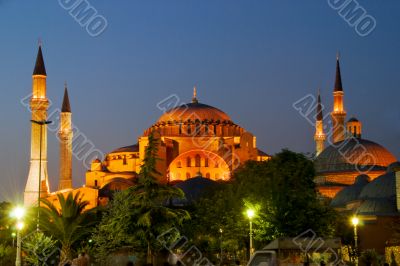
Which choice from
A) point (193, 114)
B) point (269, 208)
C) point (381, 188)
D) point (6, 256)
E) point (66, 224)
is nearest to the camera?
point (66, 224)

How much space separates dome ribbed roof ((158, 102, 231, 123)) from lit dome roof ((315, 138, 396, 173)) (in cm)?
1419

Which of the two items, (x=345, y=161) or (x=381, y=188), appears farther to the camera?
(x=345, y=161)

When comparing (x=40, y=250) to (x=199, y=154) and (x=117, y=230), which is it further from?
(x=199, y=154)

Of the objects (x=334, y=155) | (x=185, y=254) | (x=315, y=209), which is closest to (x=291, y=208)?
(x=315, y=209)

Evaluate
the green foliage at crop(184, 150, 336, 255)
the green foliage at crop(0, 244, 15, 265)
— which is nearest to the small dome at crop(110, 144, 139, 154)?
the green foliage at crop(184, 150, 336, 255)

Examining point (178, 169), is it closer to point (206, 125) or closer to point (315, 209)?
point (206, 125)

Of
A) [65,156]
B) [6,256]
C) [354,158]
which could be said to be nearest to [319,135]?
[354,158]

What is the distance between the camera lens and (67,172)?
72.4 meters

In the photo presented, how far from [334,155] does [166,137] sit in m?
16.4

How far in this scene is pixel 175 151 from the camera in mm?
76938

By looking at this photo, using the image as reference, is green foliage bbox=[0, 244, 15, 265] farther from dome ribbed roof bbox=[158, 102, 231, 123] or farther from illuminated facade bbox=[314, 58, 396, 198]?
dome ribbed roof bbox=[158, 102, 231, 123]

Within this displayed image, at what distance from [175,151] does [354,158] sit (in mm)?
16838

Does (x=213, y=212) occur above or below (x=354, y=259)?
above

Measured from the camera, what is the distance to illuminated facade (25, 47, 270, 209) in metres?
69.9
